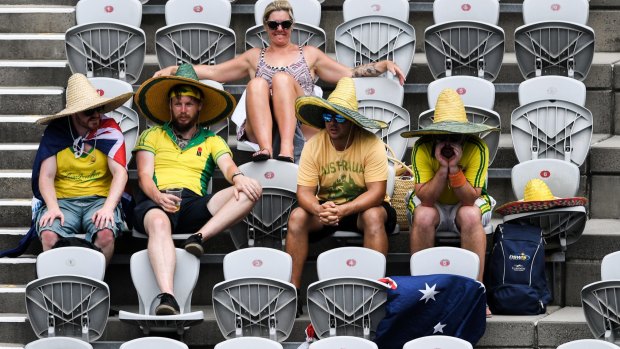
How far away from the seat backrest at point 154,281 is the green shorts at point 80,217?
1.08 feet

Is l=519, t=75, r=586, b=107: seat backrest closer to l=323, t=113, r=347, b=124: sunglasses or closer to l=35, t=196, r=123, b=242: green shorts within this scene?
l=323, t=113, r=347, b=124: sunglasses

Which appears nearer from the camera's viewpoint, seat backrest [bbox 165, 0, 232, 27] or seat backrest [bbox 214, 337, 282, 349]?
seat backrest [bbox 214, 337, 282, 349]

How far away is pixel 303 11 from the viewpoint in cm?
1218

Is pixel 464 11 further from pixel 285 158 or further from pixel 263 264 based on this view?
pixel 263 264

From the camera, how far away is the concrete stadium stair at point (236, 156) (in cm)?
974

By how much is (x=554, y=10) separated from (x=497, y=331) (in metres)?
3.47

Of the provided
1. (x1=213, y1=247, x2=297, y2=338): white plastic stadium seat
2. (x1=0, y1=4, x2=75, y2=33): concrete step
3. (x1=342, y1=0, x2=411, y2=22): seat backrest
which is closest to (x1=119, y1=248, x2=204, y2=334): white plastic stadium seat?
(x1=213, y1=247, x2=297, y2=338): white plastic stadium seat

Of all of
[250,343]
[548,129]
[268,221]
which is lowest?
[250,343]

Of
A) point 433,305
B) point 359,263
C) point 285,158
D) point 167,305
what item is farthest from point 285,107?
point 433,305

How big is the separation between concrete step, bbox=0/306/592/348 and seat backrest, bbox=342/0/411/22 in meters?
3.06

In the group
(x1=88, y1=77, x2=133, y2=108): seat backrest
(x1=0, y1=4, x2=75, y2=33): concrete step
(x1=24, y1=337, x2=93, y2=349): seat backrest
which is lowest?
(x1=24, y1=337, x2=93, y2=349): seat backrest

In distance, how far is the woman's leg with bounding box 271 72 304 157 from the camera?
34.8ft

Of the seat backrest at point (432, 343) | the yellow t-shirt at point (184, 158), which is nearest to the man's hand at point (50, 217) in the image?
the yellow t-shirt at point (184, 158)

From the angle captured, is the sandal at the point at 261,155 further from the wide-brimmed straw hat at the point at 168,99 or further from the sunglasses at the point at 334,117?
the sunglasses at the point at 334,117
